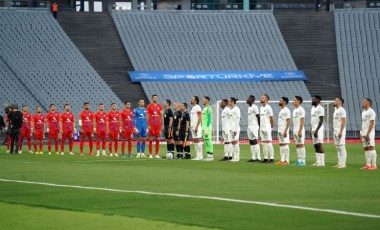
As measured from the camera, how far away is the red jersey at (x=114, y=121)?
4372 cm

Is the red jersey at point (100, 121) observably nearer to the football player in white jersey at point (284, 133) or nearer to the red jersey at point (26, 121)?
the red jersey at point (26, 121)

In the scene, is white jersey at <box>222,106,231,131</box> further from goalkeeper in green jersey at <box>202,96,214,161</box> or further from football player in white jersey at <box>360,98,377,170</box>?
football player in white jersey at <box>360,98,377,170</box>

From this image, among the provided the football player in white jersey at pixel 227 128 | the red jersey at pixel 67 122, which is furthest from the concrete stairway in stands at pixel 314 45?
the football player in white jersey at pixel 227 128

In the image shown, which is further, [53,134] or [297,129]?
[53,134]

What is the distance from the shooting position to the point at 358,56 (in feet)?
257

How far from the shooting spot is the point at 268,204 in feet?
60.0

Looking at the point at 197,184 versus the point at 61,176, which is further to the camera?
the point at 61,176

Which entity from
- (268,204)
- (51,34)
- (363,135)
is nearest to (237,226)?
(268,204)

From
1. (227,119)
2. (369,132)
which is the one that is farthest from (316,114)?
(227,119)

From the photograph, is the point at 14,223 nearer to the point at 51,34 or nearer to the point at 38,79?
the point at 38,79

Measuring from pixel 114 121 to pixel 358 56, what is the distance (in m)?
38.5

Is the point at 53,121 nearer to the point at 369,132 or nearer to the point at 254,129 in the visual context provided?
the point at 254,129

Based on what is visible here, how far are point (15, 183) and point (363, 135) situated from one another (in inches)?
438

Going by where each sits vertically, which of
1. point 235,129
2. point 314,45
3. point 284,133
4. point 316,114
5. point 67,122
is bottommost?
point 284,133
